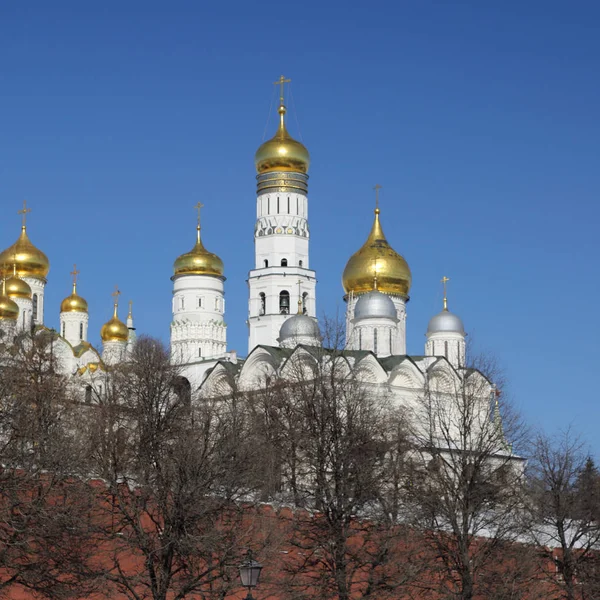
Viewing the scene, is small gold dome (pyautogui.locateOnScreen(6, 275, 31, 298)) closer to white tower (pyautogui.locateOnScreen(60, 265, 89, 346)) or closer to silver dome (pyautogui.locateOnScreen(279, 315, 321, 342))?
white tower (pyautogui.locateOnScreen(60, 265, 89, 346))

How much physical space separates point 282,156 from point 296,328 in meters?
11.5

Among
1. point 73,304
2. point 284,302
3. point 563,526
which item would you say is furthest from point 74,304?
point 563,526

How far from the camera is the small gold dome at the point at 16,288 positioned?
67.1 m

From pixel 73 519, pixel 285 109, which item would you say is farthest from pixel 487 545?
pixel 285 109

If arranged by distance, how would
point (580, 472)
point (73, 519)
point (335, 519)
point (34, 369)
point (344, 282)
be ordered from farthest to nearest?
1. point (344, 282)
2. point (34, 369)
3. point (580, 472)
4. point (335, 519)
5. point (73, 519)

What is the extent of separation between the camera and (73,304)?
7412 centimetres

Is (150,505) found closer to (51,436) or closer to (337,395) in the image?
(51,436)

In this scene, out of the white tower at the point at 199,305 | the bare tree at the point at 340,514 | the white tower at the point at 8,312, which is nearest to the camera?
the bare tree at the point at 340,514

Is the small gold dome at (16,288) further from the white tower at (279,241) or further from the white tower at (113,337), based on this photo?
the white tower at (279,241)

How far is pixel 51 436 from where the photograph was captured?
→ 30047mm

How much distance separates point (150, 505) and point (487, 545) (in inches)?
274

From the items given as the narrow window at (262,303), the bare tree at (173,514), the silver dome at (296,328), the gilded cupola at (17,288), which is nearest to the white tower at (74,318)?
the gilded cupola at (17,288)

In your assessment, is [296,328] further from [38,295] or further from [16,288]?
[38,295]

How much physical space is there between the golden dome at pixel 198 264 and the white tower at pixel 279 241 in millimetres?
3737
